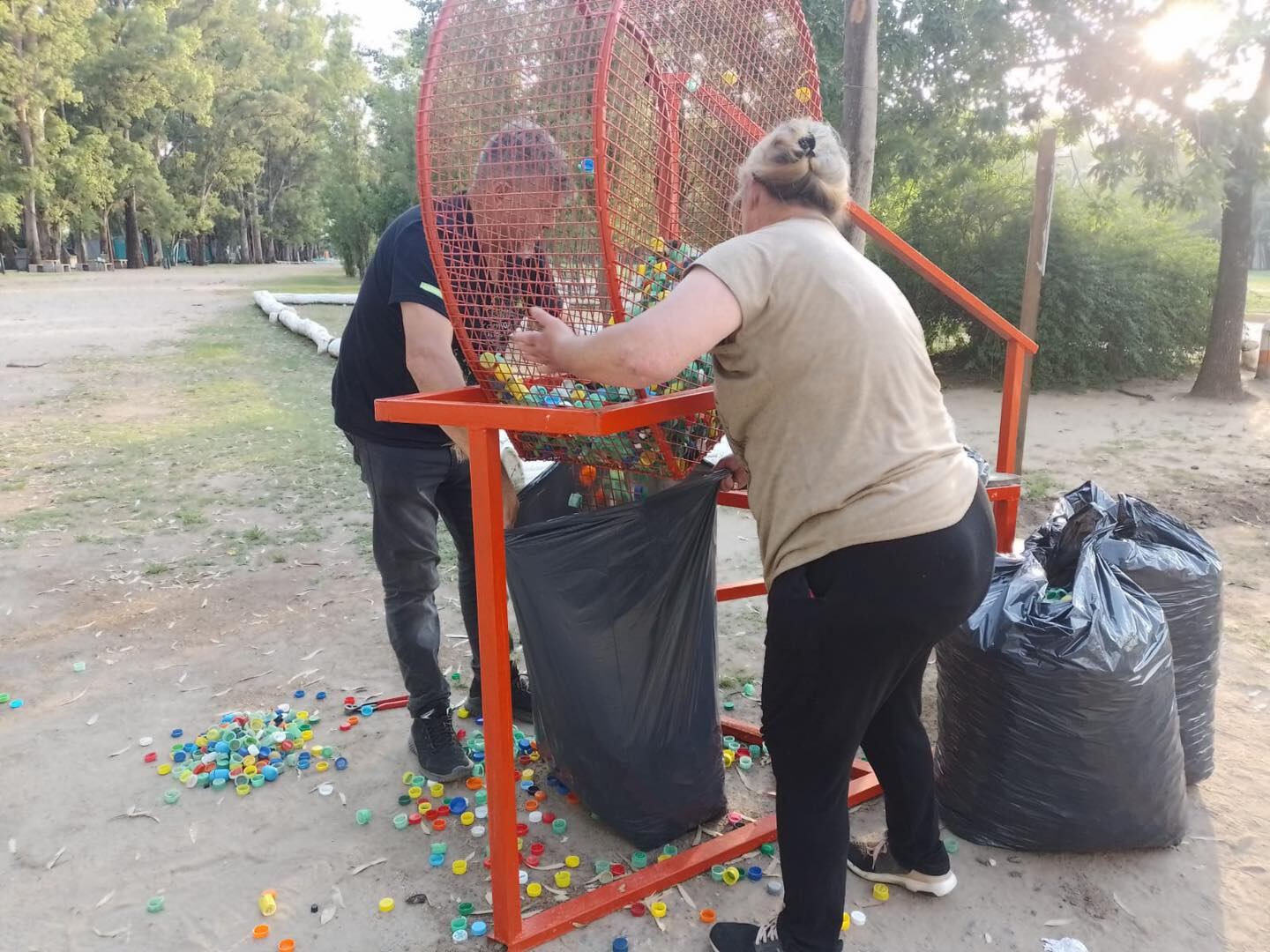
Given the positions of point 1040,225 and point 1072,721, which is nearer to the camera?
point 1072,721

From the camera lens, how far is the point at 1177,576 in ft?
8.33

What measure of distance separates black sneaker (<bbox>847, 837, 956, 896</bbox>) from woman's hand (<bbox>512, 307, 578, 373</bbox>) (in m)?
1.39

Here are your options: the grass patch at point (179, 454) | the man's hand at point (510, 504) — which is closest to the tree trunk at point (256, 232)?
the grass patch at point (179, 454)

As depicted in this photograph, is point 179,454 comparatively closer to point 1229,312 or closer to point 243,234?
point 1229,312

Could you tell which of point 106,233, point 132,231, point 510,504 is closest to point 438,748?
point 510,504

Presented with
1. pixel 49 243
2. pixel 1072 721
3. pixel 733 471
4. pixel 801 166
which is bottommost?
pixel 1072 721

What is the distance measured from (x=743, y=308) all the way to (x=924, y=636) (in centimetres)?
70

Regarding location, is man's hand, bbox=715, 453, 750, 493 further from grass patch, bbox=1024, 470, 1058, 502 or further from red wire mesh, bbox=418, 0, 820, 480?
grass patch, bbox=1024, 470, 1058, 502

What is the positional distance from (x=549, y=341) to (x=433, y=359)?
28.9 inches

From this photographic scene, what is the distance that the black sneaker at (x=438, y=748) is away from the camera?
2.79 m

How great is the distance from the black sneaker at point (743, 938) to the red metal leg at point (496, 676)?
0.46m

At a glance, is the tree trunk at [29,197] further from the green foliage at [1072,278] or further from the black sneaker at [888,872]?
the black sneaker at [888,872]

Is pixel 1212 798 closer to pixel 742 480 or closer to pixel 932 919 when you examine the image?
pixel 932 919

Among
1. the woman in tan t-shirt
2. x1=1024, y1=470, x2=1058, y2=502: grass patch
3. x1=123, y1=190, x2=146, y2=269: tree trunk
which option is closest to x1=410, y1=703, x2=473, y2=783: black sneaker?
the woman in tan t-shirt
